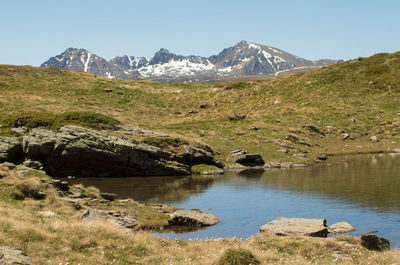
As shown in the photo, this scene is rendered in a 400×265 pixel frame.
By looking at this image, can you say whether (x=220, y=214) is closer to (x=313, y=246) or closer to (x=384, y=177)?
(x=313, y=246)

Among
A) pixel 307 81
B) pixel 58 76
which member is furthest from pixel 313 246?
pixel 58 76

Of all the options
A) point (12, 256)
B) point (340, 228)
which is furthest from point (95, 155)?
point (12, 256)

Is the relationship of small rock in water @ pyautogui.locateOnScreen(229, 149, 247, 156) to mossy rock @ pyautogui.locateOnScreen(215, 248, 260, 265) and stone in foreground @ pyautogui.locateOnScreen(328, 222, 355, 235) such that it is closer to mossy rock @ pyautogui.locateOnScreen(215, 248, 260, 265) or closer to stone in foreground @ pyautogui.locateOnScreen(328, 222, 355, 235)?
stone in foreground @ pyautogui.locateOnScreen(328, 222, 355, 235)

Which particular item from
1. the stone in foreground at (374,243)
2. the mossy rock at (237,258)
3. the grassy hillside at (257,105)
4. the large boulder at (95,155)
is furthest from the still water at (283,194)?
the grassy hillside at (257,105)

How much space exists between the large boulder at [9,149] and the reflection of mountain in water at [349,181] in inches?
1069

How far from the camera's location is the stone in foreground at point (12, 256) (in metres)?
12.8

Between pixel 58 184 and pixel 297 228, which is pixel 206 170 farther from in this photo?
pixel 297 228

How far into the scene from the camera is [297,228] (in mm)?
23484

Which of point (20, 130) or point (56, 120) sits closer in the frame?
point (20, 130)

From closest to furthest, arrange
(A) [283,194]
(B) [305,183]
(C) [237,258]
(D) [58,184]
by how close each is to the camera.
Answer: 1. (C) [237,258]
2. (D) [58,184]
3. (A) [283,194]
4. (B) [305,183]

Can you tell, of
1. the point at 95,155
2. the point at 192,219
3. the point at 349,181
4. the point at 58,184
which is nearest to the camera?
the point at 192,219

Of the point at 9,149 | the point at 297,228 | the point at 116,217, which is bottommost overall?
the point at 116,217

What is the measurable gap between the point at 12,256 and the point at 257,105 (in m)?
90.9

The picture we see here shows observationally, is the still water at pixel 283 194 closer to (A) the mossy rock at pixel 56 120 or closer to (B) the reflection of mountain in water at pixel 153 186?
(B) the reflection of mountain in water at pixel 153 186
